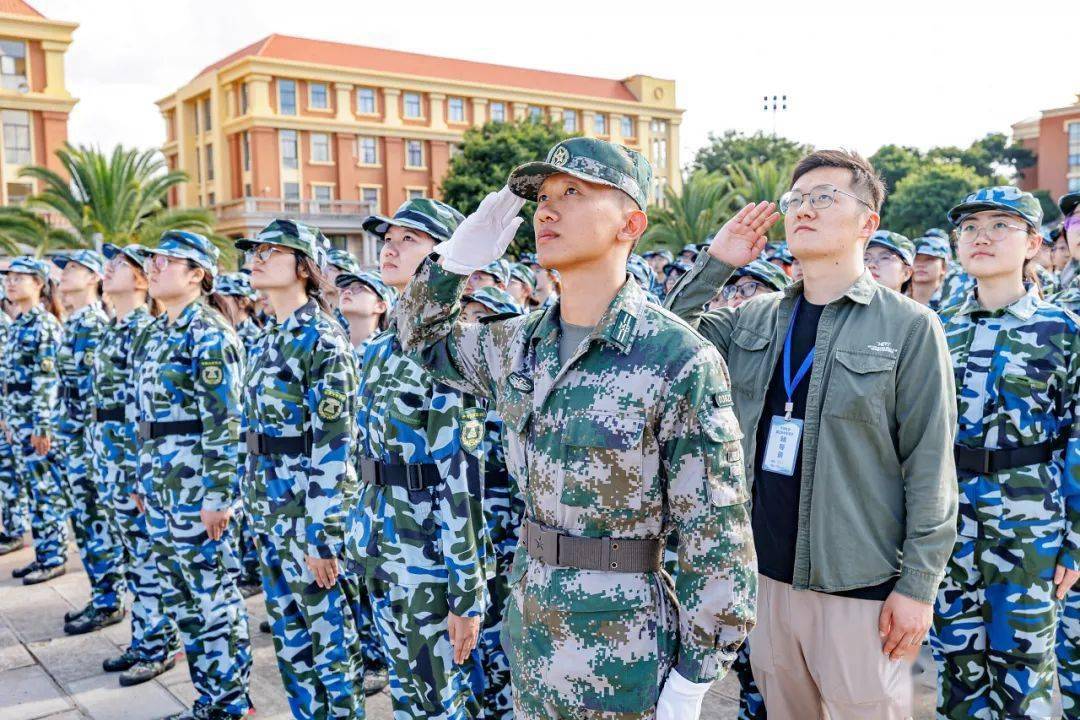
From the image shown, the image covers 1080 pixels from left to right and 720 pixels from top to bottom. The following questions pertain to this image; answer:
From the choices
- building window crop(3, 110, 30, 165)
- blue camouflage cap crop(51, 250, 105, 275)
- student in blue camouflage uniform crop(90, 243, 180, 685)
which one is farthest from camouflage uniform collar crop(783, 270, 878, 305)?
building window crop(3, 110, 30, 165)

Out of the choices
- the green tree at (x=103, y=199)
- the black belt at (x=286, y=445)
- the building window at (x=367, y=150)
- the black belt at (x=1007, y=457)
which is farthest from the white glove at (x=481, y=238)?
the building window at (x=367, y=150)

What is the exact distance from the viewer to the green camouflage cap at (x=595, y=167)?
6.94 feet

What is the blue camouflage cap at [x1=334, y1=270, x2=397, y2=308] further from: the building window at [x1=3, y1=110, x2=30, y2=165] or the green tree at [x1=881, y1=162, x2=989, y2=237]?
the building window at [x1=3, y1=110, x2=30, y2=165]

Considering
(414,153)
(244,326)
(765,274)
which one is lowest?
(244,326)

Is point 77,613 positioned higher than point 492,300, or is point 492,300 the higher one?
point 492,300

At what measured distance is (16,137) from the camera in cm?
4153

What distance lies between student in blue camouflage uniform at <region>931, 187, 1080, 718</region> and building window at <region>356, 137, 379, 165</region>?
51.7 metres

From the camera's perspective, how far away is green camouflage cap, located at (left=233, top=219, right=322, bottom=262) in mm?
3919

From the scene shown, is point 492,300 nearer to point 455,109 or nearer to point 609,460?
point 609,460

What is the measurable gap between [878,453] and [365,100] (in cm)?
5377

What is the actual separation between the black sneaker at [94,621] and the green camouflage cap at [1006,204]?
18.5 ft

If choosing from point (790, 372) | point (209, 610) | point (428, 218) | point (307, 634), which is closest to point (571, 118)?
point (209, 610)

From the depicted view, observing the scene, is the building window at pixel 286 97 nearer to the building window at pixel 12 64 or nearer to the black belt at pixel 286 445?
the building window at pixel 12 64

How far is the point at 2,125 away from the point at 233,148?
12.7 m
